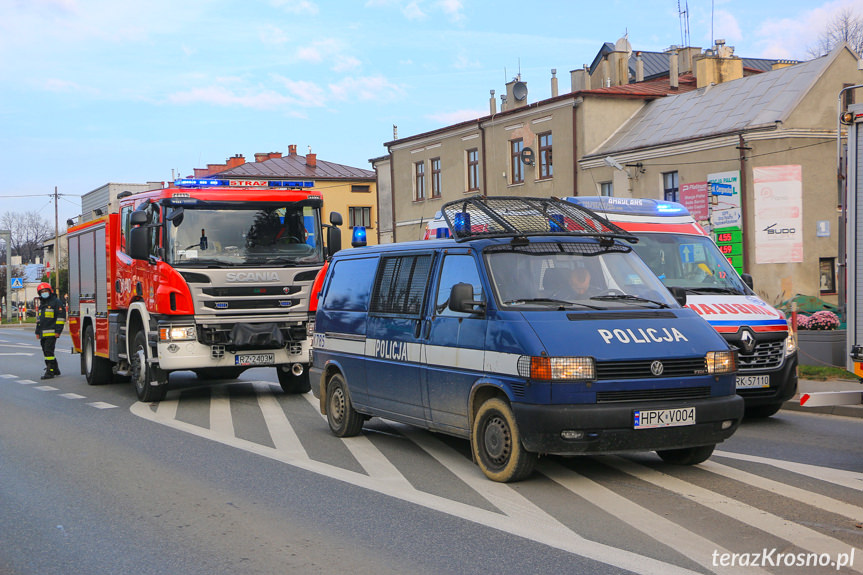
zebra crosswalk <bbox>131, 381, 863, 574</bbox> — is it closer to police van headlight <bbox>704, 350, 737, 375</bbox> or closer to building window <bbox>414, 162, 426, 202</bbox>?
police van headlight <bbox>704, 350, 737, 375</bbox>

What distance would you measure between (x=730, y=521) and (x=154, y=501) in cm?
406

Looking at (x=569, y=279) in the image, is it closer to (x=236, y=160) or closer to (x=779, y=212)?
(x=779, y=212)

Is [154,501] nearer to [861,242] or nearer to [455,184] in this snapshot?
[861,242]

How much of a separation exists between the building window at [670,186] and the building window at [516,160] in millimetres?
7495

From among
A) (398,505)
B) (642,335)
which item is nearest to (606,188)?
(642,335)

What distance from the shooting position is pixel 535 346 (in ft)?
22.9

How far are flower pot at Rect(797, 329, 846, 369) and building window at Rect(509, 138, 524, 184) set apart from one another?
2430 centimetres

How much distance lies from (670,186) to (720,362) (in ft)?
89.8

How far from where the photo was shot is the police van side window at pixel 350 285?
9.58 metres

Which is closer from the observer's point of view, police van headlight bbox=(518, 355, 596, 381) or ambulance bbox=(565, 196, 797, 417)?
police van headlight bbox=(518, 355, 596, 381)

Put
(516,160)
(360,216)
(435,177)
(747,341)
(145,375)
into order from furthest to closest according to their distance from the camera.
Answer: (360,216), (435,177), (516,160), (145,375), (747,341)
